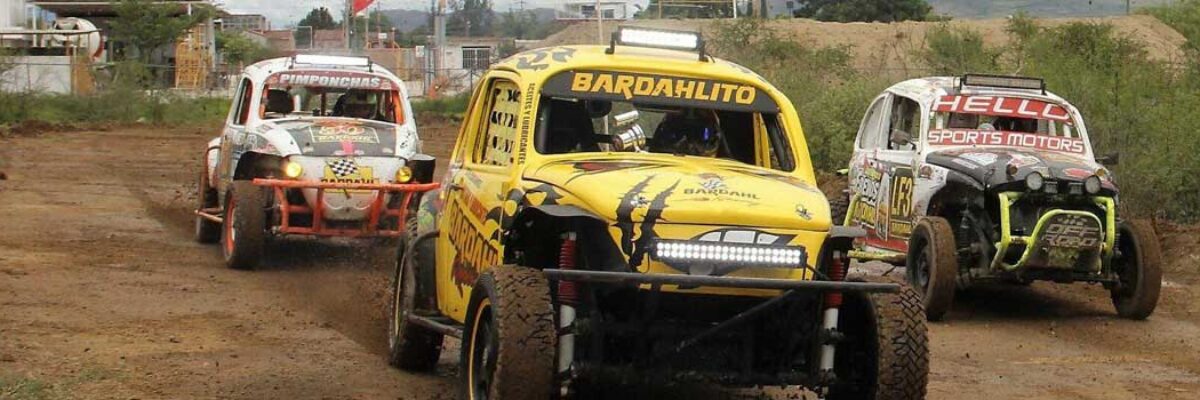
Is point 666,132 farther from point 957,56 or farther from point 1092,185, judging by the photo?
point 957,56

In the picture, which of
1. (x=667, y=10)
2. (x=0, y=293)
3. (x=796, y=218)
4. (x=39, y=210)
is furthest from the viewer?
(x=667, y=10)

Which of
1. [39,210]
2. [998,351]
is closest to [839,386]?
[998,351]

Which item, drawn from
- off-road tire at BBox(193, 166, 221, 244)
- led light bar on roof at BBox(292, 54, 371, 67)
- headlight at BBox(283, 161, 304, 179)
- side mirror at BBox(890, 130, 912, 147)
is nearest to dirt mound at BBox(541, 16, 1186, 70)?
off-road tire at BBox(193, 166, 221, 244)

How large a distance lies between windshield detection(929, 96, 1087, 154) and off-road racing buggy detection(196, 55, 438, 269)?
4.16 metres

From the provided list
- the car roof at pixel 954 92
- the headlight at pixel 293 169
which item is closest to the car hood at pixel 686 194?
the car roof at pixel 954 92

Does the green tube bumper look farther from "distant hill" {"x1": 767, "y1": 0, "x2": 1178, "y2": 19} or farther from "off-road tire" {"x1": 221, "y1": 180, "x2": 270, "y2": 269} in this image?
"distant hill" {"x1": 767, "y1": 0, "x2": 1178, "y2": 19}

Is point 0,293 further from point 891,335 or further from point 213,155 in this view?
point 891,335

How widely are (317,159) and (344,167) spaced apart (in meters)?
0.23

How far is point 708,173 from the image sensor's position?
763 cm

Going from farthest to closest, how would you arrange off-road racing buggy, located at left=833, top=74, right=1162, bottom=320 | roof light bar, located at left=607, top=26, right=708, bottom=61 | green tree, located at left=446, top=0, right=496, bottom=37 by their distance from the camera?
green tree, located at left=446, top=0, right=496, bottom=37
off-road racing buggy, located at left=833, top=74, right=1162, bottom=320
roof light bar, located at left=607, top=26, right=708, bottom=61

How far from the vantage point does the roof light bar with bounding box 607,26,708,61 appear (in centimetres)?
827

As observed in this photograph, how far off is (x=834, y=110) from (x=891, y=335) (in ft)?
52.7

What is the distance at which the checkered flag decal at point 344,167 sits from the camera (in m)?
14.3

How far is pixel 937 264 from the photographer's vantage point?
12.0m
